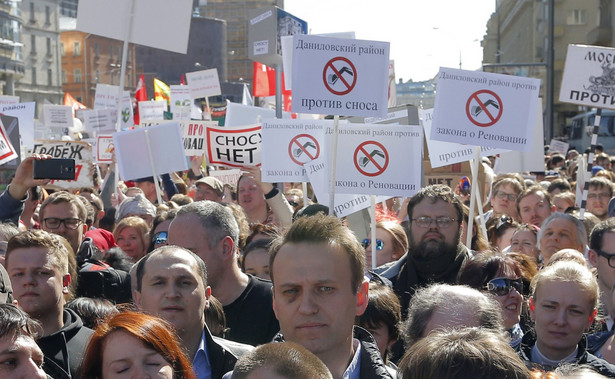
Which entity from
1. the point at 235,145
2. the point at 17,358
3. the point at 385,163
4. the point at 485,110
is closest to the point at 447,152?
the point at 485,110

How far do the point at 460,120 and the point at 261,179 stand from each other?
6.01ft

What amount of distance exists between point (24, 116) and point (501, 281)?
374 inches

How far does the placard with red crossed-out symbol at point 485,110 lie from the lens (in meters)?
7.86

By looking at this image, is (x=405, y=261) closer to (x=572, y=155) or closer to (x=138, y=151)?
(x=138, y=151)

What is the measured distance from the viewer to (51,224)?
6.64 meters

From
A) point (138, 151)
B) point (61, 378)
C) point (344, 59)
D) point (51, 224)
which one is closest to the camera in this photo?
point (61, 378)

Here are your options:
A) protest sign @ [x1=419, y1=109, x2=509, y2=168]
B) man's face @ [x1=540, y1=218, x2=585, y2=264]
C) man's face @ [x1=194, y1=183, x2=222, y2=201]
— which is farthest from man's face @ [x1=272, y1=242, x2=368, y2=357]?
protest sign @ [x1=419, y1=109, x2=509, y2=168]

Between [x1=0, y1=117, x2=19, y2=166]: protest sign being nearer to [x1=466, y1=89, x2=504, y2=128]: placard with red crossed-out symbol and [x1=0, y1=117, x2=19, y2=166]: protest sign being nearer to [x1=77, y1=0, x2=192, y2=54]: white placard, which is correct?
[x1=77, y1=0, x2=192, y2=54]: white placard

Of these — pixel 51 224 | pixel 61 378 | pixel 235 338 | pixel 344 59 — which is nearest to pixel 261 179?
pixel 344 59

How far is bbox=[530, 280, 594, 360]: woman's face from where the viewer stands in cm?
444

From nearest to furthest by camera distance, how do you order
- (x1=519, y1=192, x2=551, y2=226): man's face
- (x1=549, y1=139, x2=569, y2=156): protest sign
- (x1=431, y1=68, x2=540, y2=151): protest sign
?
(x1=431, y1=68, x2=540, y2=151): protest sign
(x1=519, y1=192, x2=551, y2=226): man's face
(x1=549, y1=139, x2=569, y2=156): protest sign

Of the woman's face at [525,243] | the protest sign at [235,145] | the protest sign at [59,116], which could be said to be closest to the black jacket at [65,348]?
the woman's face at [525,243]

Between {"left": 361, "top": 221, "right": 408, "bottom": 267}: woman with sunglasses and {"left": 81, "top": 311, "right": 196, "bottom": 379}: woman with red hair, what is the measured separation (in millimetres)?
3286

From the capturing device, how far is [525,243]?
726cm
